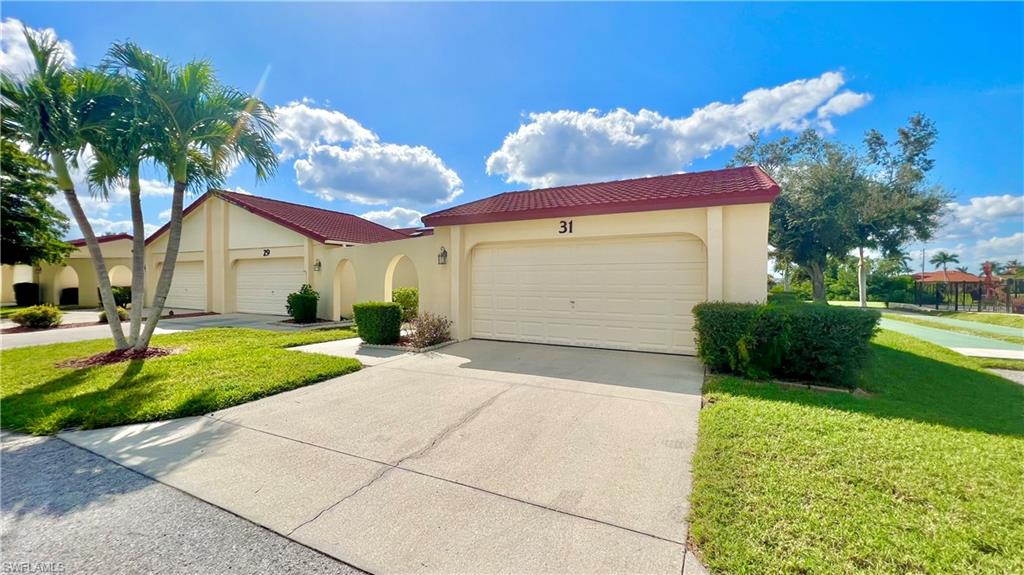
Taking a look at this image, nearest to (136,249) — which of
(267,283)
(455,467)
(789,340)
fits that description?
(267,283)

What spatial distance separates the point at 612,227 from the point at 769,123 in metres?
15.6

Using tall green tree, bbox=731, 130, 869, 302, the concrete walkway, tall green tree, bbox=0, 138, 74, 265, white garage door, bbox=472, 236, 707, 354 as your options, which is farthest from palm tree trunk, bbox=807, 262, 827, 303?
tall green tree, bbox=0, 138, 74, 265

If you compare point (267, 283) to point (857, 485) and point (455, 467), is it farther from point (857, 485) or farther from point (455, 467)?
point (857, 485)

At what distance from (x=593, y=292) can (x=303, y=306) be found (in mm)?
10398

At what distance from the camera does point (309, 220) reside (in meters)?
17.5

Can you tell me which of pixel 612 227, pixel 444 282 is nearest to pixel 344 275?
pixel 444 282

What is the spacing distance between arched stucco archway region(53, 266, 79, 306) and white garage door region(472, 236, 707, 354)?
27.4m

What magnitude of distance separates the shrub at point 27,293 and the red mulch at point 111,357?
2248 cm

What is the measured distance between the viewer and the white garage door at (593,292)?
7746 millimetres

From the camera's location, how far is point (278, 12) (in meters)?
7.85

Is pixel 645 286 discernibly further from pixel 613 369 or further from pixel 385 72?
pixel 385 72

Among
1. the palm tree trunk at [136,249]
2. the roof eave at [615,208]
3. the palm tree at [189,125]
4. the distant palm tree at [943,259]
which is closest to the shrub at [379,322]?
the roof eave at [615,208]

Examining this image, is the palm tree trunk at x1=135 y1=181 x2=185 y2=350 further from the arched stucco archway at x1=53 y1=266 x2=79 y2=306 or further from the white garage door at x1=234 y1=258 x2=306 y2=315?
the arched stucco archway at x1=53 y1=266 x2=79 y2=306

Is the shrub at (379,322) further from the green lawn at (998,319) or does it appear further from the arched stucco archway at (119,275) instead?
the arched stucco archway at (119,275)
